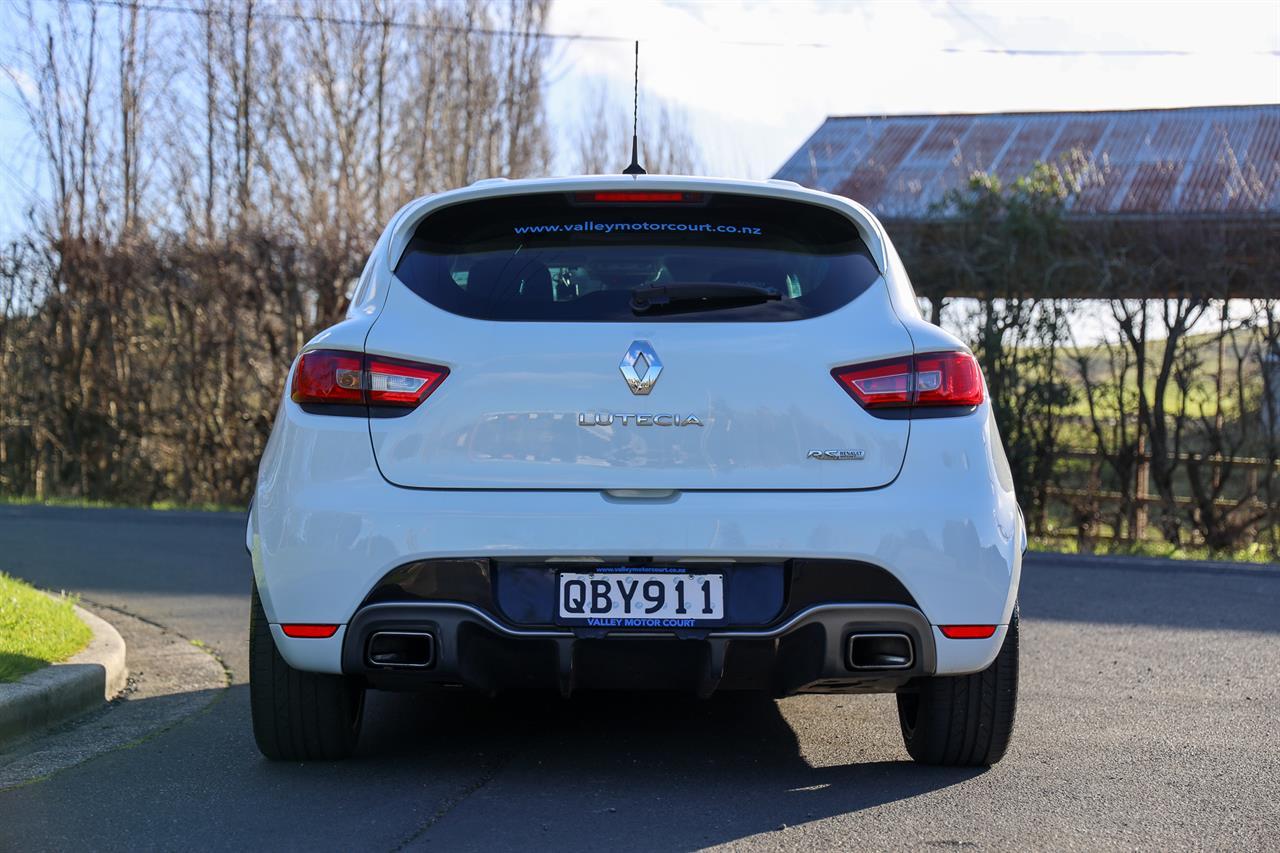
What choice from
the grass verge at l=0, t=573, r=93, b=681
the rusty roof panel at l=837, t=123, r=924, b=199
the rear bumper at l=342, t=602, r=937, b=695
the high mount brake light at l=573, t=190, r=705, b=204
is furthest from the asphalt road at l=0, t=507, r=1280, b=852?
the rusty roof panel at l=837, t=123, r=924, b=199

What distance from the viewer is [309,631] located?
12.0 feet

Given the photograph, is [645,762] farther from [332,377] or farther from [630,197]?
[630,197]

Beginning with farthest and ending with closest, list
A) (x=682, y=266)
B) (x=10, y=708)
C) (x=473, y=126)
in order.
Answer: (x=473, y=126), (x=10, y=708), (x=682, y=266)

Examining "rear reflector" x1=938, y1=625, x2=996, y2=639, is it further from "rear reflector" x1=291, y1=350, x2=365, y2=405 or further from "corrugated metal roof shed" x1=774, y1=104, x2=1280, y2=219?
"corrugated metal roof shed" x1=774, y1=104, x2=1280, y2=219

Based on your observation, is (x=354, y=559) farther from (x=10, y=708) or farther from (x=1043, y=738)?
(x=1043, y=738)

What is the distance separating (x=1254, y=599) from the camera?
8297 mm

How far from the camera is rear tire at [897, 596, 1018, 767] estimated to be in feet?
12.9

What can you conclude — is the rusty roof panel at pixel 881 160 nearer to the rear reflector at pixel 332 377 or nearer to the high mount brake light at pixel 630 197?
the high mount brake light at pixel 630 197

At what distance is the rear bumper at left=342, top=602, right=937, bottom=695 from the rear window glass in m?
0.80

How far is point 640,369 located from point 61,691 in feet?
8.25

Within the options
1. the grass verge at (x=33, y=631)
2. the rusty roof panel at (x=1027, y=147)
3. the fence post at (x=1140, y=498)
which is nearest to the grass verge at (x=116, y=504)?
the grass verge at (x=33, y=631)

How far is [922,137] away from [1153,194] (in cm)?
507

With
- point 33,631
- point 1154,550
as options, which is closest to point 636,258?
point 33,631

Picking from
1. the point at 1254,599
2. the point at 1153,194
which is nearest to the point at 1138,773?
the point at 1254,599
